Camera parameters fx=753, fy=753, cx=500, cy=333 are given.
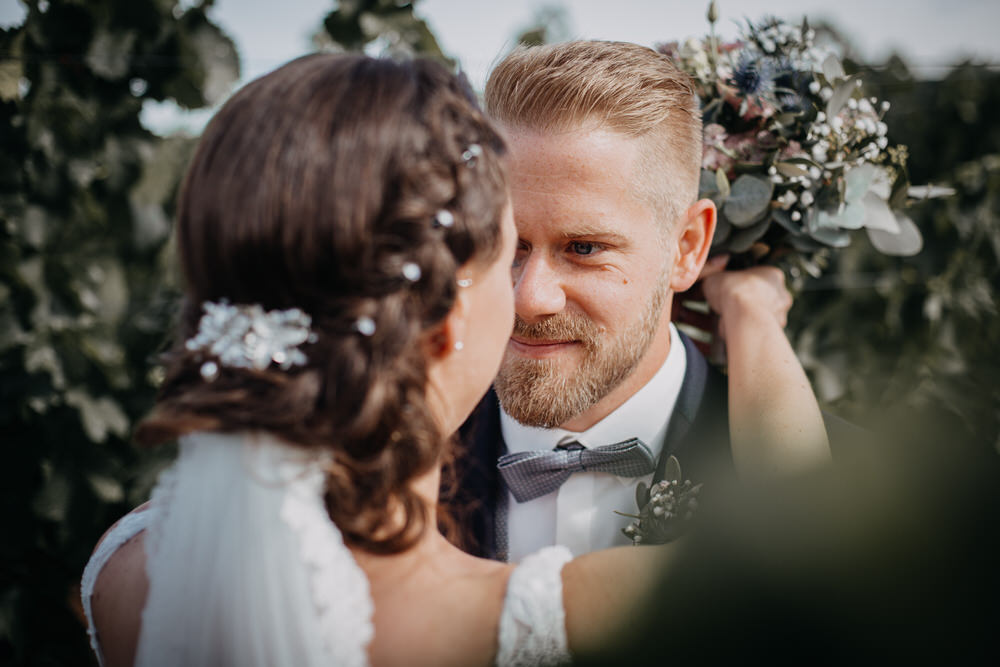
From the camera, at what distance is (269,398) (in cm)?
129

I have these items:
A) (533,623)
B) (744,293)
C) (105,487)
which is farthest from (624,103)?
(105,487)

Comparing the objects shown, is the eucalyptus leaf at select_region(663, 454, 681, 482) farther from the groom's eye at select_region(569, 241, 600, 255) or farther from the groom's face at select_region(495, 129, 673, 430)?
the groom's eye at select_region(569, 241, 600, 255)

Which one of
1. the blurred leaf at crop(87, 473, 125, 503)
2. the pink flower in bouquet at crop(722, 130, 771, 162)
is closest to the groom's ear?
the pink flower in bouquet at crop(722, 130, 771, 162)

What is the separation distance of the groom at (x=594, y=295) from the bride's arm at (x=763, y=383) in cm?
20

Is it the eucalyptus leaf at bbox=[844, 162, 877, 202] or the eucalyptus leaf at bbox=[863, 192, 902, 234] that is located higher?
the eucalyptus leaf at bbox=[844, 162, 877, 202]

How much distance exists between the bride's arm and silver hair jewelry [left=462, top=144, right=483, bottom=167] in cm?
107

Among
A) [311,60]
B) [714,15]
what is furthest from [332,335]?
[714,15]

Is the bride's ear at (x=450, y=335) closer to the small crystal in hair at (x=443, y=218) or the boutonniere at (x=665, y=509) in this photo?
the small crystal in hair at (x=443, y=218)

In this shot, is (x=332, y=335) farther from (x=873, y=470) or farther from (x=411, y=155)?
(x=873, y=470)

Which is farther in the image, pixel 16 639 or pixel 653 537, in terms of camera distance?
pixel 16 639

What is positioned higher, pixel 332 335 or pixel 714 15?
pixel 714 15

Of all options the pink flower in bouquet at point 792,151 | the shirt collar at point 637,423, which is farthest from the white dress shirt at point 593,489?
the pink flower in bouquet at point 792,151

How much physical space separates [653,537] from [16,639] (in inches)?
119

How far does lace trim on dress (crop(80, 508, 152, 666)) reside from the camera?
1724 millimetres
